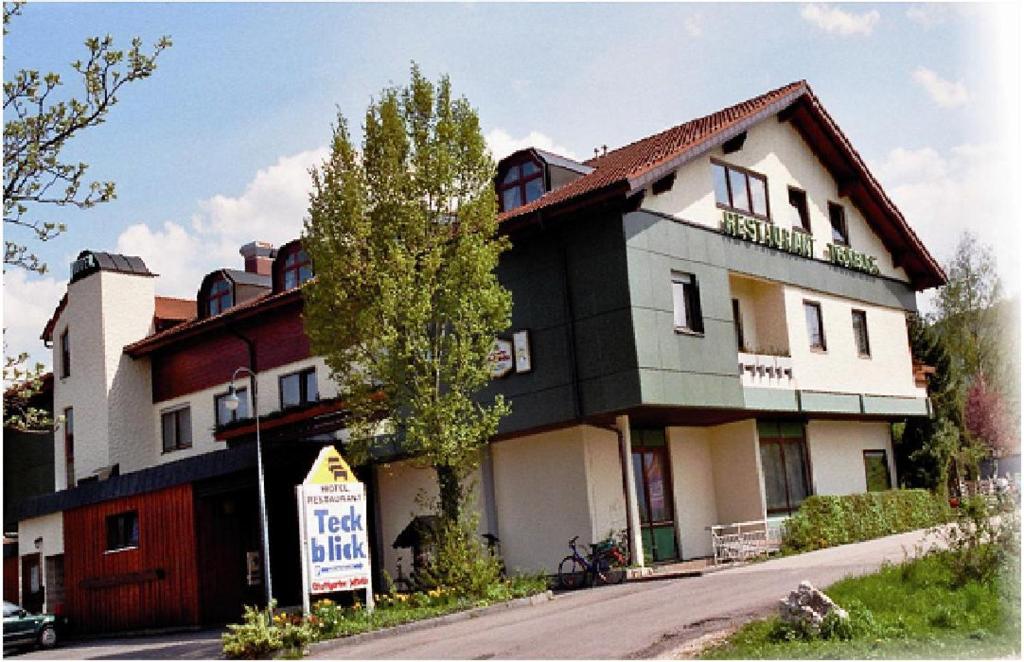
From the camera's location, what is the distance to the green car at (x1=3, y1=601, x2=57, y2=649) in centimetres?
2680

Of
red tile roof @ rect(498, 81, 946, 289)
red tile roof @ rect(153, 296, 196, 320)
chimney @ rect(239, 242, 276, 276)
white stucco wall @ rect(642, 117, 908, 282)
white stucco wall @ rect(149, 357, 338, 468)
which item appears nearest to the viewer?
red tile roof @ rect(498, 81, 946, 289)

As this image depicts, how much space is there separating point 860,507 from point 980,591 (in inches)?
535

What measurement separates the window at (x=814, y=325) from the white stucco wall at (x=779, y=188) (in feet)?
4.33

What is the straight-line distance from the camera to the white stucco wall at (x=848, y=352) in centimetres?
2698

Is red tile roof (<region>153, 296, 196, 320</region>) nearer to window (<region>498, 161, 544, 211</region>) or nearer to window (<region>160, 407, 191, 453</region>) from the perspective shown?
window (<region>160, 407, 191, 453</region>)

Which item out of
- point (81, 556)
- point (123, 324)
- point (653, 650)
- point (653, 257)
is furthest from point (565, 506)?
point (123, 324)

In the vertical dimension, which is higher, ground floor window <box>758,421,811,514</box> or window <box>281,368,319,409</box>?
window <box>281,368,319,409</box>

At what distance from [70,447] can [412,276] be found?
20.6 metres

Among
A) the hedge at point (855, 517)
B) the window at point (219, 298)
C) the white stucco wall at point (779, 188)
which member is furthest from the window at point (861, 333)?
the window at point (219, 298)

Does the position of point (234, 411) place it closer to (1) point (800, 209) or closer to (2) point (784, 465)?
(2) point (784, 465)

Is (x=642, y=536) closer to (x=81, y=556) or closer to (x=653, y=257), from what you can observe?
(x=653, y=257)

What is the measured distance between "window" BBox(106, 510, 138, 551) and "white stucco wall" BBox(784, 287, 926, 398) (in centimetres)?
1611

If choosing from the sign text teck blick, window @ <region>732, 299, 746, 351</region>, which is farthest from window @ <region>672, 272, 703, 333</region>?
the sign text teck blick

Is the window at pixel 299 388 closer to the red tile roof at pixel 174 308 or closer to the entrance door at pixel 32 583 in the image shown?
the red tile roof at pixel 174 308
